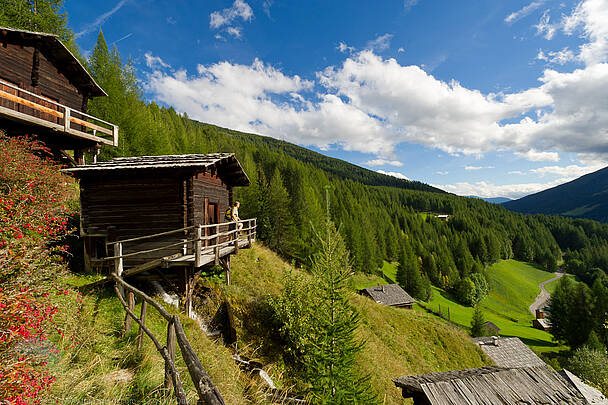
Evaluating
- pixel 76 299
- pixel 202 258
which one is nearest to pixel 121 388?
pixel 76 299

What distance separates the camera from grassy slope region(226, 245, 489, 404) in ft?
38.3

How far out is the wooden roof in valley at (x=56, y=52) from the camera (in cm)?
1385

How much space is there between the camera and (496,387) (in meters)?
11.4

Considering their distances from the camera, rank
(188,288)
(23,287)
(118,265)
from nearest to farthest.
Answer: (23,287)
(118,265)
(188,288)

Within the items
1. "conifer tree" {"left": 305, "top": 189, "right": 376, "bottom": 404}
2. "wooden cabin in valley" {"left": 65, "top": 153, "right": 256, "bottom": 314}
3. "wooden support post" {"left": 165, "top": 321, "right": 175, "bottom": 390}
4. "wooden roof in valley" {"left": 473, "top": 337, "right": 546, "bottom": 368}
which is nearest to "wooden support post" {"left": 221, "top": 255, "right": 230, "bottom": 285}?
"wooden cabin in valley" {"left": 65, "top": 153, "right": 256, "bottom": 314}

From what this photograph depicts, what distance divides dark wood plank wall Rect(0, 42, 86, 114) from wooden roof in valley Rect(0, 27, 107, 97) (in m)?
0.27

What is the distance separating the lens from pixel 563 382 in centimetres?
1225

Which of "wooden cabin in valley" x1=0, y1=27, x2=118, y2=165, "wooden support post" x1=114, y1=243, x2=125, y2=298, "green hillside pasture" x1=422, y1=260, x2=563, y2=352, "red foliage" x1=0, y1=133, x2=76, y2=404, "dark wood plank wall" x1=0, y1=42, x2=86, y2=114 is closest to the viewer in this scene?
"red foliage" x1=0, y1=133, x2=76, y2=404

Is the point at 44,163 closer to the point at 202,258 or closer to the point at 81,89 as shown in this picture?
the point at 202,258

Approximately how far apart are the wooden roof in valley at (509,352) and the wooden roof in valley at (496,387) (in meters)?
22.2

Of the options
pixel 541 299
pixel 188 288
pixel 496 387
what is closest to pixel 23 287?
pixel 188 288

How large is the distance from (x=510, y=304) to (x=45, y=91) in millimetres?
106055

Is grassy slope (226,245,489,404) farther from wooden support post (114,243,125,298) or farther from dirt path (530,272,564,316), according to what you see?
dirt path (530,272,564,316)

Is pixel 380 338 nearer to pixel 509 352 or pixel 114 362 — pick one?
pixel 114 362
